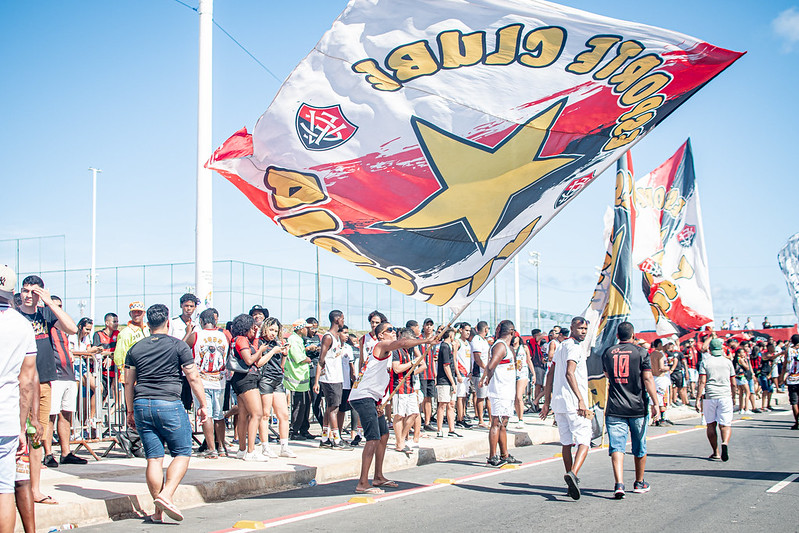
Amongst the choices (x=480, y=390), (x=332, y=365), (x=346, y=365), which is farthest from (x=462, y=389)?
(x=332, y=365)

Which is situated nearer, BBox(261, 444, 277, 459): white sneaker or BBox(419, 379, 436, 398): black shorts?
BBox(261, 444, 277, 459): white sneaker

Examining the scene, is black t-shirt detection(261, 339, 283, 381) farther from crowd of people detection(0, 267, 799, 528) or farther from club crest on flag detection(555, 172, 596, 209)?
club crest on flag detection(555, 172, 596, 209)

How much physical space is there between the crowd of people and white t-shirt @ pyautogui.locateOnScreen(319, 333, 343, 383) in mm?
19

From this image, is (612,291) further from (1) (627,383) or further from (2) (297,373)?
(2) (297,373)

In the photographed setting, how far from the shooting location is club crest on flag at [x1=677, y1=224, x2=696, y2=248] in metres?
18.6

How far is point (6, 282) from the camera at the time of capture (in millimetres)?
5336

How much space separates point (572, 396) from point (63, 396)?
21.2 ft

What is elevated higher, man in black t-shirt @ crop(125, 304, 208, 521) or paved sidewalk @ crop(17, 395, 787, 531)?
man in black t-shirt @ crop(125, 304, 208, 521)

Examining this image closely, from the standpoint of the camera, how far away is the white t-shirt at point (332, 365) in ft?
38.2

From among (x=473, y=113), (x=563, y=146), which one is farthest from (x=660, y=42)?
(x=473, y=113)

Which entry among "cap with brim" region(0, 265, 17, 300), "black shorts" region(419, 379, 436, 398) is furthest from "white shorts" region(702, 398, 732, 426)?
"cap with brim" region(0, 265, 17, 300)

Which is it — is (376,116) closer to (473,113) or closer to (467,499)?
(473,113)

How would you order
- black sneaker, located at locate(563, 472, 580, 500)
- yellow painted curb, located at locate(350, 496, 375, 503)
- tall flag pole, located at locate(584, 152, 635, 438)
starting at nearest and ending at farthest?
1. black sneaker, located at locate(563, 472, 580, 500)
2. yellow painted curb, located at locate(350, 496, 375, 503)
3. tall flag pole, located at locate(584, 152, 635, 438)

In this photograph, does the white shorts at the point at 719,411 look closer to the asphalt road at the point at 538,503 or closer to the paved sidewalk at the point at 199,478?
the asphalt road at the point at 538,503
